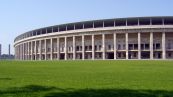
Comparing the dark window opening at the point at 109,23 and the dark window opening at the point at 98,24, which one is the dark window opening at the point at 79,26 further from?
the dark window opening at the point at 109,23

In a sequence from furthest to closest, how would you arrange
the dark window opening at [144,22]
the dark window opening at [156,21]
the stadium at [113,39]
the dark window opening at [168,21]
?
the dark window opening at [144,22]
the dark window opening at [156,21]
the stadium at [113,39]
the dark window opening at [168,21]

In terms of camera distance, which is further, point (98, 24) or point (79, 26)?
point (79, 26)

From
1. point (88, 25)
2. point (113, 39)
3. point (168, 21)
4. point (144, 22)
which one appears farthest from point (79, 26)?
point (168, 21)

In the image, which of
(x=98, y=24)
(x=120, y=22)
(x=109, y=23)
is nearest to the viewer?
(x=120, y=22)

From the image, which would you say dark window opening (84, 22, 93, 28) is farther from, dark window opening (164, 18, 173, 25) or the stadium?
dark window opening (164, 18, 173, 25)

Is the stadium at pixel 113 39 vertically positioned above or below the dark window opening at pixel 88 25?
below

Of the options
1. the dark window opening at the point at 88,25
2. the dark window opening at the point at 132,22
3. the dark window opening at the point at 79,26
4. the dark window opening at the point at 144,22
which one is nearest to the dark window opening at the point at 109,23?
the dark window opening at the point at 132,22

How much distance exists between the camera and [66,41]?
11025cm

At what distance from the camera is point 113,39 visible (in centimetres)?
9994

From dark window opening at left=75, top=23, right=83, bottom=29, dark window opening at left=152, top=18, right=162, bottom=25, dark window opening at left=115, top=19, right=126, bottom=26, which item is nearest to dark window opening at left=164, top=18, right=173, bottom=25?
dark window opening at left=152, top=18, right=162, bottom=25

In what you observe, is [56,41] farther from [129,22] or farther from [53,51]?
[129,22]

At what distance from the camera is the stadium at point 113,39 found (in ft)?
308

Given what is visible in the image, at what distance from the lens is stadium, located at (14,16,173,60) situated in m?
93.8

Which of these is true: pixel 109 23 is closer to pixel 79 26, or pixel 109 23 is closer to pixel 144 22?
pixel 144 22
